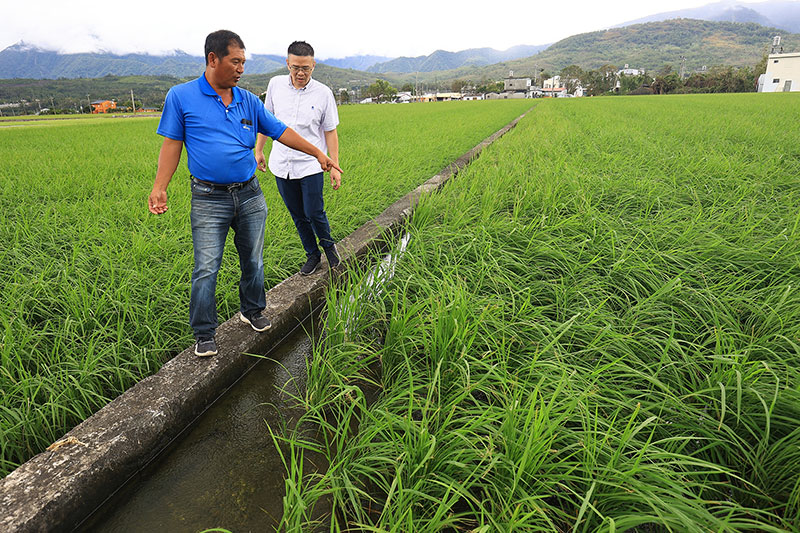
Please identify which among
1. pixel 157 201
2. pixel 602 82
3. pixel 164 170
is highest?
pixel 602 82

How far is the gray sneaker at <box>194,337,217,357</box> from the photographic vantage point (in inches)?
78.3

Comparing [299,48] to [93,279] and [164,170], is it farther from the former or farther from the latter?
[93,279]

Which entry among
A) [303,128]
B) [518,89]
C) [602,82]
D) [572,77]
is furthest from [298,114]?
[572,77]

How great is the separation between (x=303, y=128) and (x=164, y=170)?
1153mm

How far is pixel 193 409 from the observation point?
184 centimetres

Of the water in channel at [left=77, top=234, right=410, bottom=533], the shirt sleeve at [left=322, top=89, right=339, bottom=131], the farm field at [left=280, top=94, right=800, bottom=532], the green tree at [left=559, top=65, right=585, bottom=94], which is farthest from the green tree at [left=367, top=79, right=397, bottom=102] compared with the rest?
the water in channel at [left=77, top=234, right=410, bottom=533]

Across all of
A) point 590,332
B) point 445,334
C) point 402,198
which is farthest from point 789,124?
point 445,334

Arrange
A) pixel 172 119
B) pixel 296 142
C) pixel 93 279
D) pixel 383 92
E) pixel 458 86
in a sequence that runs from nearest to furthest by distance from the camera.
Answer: pixel 172 119, pixel 296 142, pixel 93 279, pixel 383 92, pixel 458 86

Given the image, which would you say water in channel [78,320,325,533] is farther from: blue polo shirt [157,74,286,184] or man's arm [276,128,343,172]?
man's arm [276,128,343,172]

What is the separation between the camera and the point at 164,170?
188cm

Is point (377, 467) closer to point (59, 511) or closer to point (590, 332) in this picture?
point (59, 511)

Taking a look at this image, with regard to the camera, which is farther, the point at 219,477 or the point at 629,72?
the point at 629,72

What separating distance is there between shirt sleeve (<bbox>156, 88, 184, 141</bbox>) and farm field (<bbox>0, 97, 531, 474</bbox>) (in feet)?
3.22

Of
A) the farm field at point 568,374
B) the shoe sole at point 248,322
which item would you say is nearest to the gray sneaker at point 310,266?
the farm field at point 568,374
